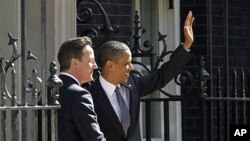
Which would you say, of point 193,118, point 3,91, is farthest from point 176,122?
point 3,91

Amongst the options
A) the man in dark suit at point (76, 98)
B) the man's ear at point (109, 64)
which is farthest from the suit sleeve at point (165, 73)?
the man in dark suit at point (76, 98)

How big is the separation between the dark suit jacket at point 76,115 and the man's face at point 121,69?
1.65 ft

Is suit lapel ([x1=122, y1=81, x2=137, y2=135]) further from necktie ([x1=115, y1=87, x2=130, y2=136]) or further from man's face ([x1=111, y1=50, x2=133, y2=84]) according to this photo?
man's face ([x1=111, y1=50, x2=133, y2=84])

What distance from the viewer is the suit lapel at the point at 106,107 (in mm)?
6805

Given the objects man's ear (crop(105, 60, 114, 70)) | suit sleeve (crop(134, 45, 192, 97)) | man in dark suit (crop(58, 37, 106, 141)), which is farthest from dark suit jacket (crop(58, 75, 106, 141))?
suit sleeve (crop(134, 45, 192, 97))

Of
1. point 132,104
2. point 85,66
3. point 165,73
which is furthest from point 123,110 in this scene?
point 85,66

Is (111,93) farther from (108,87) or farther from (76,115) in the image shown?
(76,115)

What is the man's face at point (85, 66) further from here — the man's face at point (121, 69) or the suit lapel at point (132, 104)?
the suit lapel at point (132, 104)

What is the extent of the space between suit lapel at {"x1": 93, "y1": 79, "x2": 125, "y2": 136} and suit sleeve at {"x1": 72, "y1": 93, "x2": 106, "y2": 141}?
62cm

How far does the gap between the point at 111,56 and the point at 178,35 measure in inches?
141

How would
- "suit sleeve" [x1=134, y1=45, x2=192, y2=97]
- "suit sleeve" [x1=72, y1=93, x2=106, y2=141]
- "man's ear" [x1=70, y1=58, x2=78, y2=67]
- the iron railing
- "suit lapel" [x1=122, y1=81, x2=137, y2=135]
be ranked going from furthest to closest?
"suit sleeve" [x1=134, y1=45, x2=192, y2=97] → "suit lapel" [x1=122, y1=81, x2=137, y2=135] → "man's ear" [x1=70, y1=58, x2=78, y2=67] → "suit sleeve" [x1=72, y1=93, x2=106, y2=141] → the iron railing

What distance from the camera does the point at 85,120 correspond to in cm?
613

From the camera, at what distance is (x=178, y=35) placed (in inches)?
407

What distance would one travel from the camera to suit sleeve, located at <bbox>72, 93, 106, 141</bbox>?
614 centimetres
